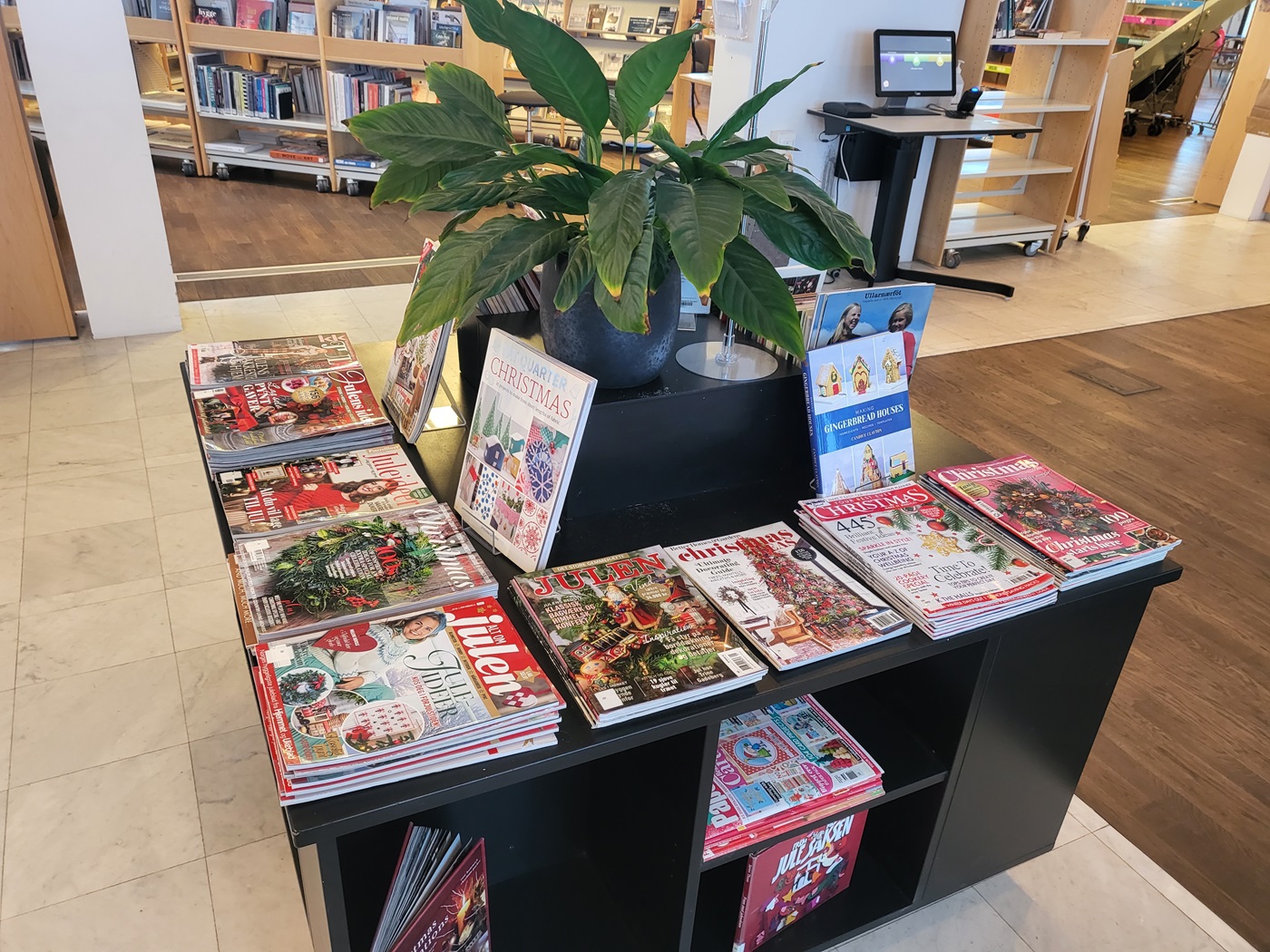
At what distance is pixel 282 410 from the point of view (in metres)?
1.67

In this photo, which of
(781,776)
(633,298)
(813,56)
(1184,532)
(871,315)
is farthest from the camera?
(813,56)

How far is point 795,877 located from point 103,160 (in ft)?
11.9

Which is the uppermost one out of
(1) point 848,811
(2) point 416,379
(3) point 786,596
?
(2) point 416,379

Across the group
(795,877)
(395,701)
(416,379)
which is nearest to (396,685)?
(395,701)

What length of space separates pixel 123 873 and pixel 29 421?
6.78ft

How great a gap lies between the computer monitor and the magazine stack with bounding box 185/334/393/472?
3500 millimetres

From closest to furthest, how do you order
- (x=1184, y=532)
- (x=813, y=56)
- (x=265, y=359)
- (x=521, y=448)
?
1. (x=521, y=448)
2. (x=265, y=359)
3. (x=1184, y=532)
4. (x=813, y=56)

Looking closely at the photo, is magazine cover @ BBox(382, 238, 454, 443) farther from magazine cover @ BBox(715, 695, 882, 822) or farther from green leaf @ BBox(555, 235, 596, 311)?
magazine cover @ BBox(715, 695, 882, 822)

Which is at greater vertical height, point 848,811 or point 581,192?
point 581,192

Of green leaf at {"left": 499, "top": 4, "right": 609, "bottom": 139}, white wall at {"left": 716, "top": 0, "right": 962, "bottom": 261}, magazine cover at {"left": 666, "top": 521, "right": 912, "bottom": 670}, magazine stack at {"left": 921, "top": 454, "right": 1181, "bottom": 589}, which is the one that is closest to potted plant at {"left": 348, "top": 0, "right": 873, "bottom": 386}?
green leaf at {"left": 499, "top": 4, "right": 609, "bottom": 139}

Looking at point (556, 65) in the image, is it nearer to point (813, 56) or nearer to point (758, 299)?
point (758, 299)

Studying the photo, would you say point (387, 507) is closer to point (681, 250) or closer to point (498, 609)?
point (498, 609)

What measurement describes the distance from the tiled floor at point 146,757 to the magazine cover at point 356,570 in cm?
77

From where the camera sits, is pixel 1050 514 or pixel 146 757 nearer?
A: pixel 1050 514
